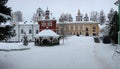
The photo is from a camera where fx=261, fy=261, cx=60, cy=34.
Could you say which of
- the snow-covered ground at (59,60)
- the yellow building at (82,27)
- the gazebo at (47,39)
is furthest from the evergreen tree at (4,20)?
the yellow building at (82,27)

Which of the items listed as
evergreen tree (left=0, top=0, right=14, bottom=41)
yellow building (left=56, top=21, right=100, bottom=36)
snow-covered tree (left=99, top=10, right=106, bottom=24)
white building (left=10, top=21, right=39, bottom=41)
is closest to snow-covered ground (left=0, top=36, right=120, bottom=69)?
evergreen tree (left=0, top=0, right=14, bottom=41)

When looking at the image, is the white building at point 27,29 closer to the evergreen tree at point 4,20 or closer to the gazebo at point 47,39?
the gazebo at point 47,39

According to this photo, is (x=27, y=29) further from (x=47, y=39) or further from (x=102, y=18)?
(x=102, y=18)

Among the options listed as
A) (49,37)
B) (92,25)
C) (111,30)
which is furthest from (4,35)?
(92,25)

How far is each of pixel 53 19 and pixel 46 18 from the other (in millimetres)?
2307

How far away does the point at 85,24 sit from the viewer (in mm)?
100750

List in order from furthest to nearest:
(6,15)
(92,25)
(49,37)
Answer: (92,25) → (49,37) → (6,15)

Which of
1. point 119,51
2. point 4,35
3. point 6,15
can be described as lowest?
point 119,51

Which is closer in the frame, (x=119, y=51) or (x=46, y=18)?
(x=119, y=51)

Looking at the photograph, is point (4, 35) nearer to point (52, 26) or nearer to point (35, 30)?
point (52, 26)

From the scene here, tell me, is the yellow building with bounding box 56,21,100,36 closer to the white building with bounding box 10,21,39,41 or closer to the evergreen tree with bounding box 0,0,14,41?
the white building with bounding box 10,21,39,41

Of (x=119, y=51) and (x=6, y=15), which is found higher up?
(x=6, y=15)

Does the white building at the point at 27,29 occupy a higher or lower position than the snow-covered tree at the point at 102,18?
lower

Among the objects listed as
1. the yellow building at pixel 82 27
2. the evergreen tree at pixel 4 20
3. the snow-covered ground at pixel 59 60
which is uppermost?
the yellow building at pixel 82 27
